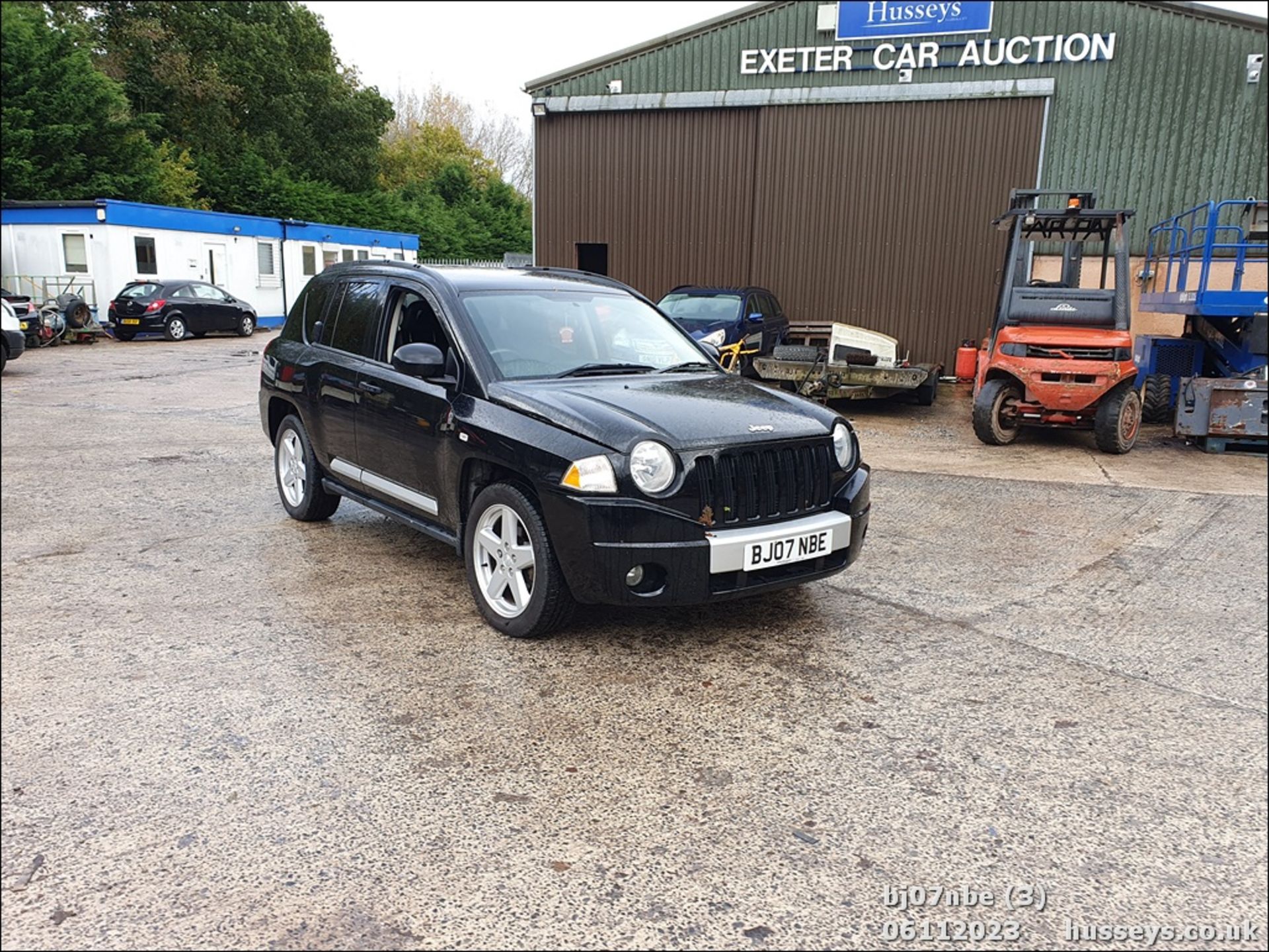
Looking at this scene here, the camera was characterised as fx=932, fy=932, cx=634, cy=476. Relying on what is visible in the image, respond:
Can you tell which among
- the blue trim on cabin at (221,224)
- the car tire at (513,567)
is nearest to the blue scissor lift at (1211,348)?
the car tire at (513,567)

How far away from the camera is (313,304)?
6.13m

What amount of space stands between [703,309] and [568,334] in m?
8.76

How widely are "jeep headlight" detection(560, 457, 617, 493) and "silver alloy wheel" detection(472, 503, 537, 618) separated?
0.41 meters

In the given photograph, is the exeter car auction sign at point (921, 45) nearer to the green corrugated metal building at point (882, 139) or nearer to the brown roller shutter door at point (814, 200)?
the green corrugated metal building at point (882, 139)

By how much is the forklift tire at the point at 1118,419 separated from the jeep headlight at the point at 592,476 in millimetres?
7248

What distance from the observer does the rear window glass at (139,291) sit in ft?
74.7

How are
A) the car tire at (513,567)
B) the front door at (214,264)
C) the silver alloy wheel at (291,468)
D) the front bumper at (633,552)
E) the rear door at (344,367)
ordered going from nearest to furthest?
1. the front bumper at (633,552)
2. the car tire at (513,567)
3. the rear door at (344,367)
4. the silver alloy wheel at (291,468)
5. the front door at (214,264)

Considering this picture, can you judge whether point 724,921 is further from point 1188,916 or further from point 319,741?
point 319,741

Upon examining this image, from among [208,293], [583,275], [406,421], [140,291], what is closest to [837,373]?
[583,275]

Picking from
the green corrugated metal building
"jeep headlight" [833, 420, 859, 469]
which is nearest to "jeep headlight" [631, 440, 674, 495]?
"jeep headlight" [833, 420, 859, 469]

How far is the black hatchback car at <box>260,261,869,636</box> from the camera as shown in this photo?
3.88 m

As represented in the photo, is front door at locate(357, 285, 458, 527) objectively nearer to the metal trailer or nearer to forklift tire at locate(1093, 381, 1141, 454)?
the metal trailer

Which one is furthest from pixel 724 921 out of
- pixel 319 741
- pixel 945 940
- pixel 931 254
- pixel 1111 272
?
pixel 931 254

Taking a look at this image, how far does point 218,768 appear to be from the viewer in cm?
293
